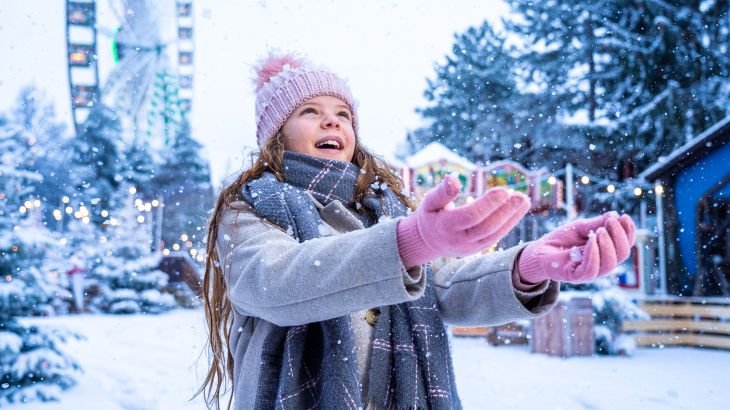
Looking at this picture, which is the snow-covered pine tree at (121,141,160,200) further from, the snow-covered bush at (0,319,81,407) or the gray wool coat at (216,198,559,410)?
the gray wool coat at (216,198,559,410)

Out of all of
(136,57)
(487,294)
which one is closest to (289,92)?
(487,294)

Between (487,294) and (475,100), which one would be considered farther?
(475,100)

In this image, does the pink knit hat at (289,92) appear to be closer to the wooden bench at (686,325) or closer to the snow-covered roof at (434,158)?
the wooden bench at (686,325)

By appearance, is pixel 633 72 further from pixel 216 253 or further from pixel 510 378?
pixel 216 253

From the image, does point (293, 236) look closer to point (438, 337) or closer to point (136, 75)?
point (438, 337)

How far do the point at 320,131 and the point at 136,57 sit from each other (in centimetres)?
1241

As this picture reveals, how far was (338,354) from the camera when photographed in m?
1.10

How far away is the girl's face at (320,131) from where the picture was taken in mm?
1566

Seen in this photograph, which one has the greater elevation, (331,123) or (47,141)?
(47,141)

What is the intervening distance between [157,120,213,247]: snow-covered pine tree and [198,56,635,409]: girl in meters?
16.1

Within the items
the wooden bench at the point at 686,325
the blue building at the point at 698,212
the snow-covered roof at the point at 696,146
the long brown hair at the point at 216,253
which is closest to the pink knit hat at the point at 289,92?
the long brown hair at the point at 216,253

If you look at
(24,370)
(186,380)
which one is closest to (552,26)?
(186,380)

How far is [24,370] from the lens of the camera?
471cm

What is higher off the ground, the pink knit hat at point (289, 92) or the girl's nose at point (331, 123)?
the pink knit hat at point (289, 92)
